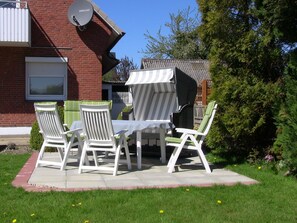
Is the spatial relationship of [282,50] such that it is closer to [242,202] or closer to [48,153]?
[242,202]

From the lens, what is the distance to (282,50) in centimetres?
786

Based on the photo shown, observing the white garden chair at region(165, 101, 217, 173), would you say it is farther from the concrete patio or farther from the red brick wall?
the red brick wall

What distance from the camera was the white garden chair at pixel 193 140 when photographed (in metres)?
7.03

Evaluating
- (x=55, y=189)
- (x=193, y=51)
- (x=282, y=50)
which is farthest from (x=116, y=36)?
(x=193, y=51)

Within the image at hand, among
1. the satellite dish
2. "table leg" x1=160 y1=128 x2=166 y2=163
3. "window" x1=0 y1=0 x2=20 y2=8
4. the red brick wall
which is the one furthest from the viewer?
the red brick wall

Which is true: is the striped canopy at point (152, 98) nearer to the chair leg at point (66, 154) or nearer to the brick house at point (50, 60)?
the chair leg at point (66, 154)

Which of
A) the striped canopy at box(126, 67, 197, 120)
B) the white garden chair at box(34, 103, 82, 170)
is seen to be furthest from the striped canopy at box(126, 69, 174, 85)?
the white garden chair at box(34, 103, 82, 170)

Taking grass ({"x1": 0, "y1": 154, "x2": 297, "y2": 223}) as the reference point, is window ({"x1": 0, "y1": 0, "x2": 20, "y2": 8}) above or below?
above

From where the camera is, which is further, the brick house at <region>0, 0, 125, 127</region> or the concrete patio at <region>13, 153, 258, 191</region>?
the brick house at <region>0, 0, 125, 127</region>

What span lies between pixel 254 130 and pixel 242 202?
10.2 feet

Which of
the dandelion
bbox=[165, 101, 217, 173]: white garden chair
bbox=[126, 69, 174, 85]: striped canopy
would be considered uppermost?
bbox=[126, 69, 174, 85]: striped canopy

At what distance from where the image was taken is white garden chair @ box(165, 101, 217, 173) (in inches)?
277

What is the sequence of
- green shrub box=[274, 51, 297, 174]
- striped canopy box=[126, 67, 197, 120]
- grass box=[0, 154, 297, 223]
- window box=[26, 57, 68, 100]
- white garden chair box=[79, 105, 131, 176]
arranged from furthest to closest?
window box=[26, 57, 68, 100] → striped canopy box=[126, 67, 197, 120] → white garden chair box=[79, 105, 131, 176] → green shrub box=[274, 51, 297, 174] → grass box=[0, 154, 297, 223]

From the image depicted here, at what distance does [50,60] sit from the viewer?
51.4ft
